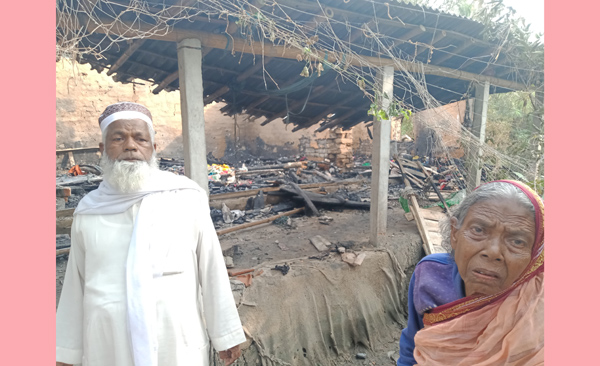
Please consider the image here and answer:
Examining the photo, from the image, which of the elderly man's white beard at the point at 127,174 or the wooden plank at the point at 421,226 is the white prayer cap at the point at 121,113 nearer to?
the elderly man's white beard at the point at 127,174

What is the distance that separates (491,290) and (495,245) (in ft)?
0.59

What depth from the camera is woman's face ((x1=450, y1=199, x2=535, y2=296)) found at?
1163mm

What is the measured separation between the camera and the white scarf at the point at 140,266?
1.49 metres

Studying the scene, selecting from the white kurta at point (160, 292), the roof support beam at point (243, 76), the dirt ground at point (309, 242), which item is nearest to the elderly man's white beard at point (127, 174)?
the white kurta at point (160, 292)

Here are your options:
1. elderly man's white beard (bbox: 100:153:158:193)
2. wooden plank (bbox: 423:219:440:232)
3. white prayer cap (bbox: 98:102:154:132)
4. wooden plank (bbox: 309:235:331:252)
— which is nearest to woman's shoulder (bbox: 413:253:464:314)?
elderly man's white beard (bbox: 100:153:158:193)

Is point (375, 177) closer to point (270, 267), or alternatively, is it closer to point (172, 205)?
point (270, 267)

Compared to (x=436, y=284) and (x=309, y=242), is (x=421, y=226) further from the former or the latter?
(x=436, y=284)

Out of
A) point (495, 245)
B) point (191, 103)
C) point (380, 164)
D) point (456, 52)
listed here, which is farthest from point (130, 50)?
point (456, 52)

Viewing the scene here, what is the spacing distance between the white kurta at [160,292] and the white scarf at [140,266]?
0.13 feet

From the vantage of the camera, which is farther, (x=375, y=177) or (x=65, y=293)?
(x=375, y=177)

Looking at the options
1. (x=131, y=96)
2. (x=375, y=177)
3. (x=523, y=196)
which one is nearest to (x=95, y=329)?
(x=523, y=196)

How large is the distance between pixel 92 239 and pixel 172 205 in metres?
0.42

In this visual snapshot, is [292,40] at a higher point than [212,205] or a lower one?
higher

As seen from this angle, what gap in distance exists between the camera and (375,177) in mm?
5125
